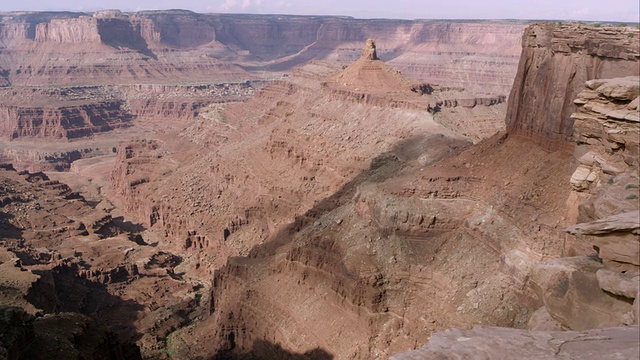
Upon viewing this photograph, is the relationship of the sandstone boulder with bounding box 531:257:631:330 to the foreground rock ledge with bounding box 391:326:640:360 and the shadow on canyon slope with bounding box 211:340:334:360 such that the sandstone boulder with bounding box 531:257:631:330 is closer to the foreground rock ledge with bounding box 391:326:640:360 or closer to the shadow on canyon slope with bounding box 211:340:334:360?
the foreground rock ledge with bounding box 391:326:640:360

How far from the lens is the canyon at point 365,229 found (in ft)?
57.7

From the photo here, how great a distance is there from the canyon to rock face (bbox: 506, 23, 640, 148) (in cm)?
12

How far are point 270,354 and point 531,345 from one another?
2814 centimetres

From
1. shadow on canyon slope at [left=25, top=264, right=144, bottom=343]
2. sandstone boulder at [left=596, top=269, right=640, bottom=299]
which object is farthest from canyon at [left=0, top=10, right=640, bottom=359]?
shadow on canyon slope at [left=25, top=264, right=144, bottom=343]

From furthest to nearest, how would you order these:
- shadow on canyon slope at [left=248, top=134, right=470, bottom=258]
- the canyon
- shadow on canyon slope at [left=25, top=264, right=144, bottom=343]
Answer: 1. shadow on canyon slope at [left=248, top=134, right=470, bottom=258]
2. shadow on canyon slope at [left=25, top=264, right=144, bottom=343]
3. the canyon

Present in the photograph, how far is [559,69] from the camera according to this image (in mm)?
31500

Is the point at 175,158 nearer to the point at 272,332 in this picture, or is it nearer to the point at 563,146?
the point at 272,332

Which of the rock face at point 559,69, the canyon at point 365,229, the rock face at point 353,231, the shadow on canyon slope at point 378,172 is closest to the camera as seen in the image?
the canyon at point 365,229

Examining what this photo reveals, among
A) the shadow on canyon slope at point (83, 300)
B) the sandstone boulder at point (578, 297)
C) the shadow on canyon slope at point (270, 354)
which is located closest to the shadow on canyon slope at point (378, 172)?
the shadow on canyon slope at point (270, 354)

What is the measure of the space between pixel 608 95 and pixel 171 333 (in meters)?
38.8

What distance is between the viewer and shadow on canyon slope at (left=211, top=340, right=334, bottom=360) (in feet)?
114

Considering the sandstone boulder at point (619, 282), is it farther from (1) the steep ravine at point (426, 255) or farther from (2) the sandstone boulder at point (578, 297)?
(1) the steep ravine at point (426, 255)

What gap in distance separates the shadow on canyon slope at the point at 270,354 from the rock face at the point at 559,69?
19019 mm

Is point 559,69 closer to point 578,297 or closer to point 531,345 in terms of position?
point 578,297
